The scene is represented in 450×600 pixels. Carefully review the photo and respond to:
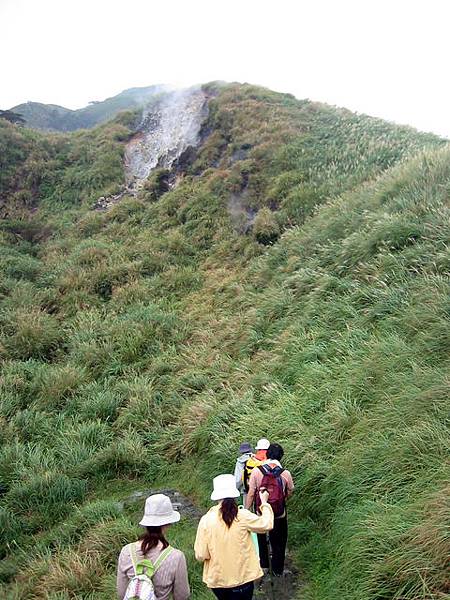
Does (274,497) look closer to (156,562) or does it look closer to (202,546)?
(202,546)

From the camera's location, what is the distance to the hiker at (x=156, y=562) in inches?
120

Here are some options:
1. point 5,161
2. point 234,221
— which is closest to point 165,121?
point 5,161

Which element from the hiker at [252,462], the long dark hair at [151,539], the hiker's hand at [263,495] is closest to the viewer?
the long dark hair at [151,539]

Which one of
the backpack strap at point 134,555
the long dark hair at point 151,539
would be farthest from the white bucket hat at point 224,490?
the backpack strap at point 134,555

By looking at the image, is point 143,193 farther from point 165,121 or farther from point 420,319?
point 420,319

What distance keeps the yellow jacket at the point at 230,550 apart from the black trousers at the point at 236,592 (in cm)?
7

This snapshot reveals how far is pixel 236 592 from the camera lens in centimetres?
346

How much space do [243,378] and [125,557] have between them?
5.02 m

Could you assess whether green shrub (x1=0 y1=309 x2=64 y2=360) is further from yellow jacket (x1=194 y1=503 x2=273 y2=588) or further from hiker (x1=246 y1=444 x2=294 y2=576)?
yellow jacket (x1=194 y1=503 x2=273 y2=588)

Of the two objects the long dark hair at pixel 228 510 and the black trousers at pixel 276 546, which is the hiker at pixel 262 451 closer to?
the black trousers at pixel 276 546

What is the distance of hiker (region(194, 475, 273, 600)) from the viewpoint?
11.0 feet

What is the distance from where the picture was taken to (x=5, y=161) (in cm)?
2544

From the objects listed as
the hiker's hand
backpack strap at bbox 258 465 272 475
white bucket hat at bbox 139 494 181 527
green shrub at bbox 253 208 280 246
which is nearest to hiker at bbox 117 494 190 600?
white bucket hat at bbox 139 494 181 527

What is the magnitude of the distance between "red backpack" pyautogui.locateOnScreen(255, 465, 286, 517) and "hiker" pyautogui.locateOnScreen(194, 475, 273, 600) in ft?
2.59
